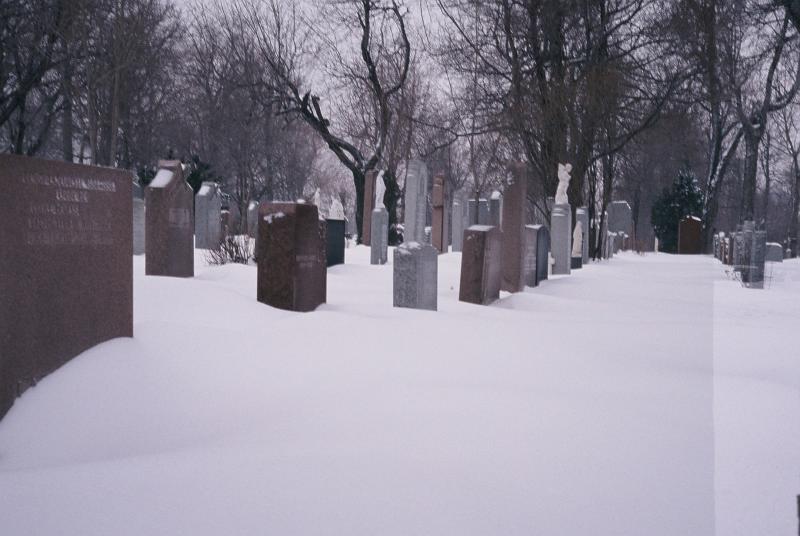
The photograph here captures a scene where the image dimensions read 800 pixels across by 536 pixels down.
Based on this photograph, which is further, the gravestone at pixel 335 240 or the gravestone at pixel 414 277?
the gravestone at pixel 335 240

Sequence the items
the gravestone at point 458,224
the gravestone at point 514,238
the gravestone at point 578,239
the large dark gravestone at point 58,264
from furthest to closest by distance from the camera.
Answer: the gravestone at point 458,224 < the gravestone at point 578,239 < the gravestone at point 514,238 < the large dark gravestone at point 58,264

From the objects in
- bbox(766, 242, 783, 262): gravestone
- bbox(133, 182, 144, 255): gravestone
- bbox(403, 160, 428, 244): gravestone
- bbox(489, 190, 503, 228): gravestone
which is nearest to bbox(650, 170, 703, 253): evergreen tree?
bbox(766, 242, 783, 262): gravestone

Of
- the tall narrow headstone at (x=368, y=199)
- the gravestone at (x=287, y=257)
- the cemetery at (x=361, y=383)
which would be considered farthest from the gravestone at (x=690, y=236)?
the gravestone at (x=287, y=257)

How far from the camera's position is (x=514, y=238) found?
10.2 meters

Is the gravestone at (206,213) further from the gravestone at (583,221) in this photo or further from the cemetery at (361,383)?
the gravestone at (583,221)

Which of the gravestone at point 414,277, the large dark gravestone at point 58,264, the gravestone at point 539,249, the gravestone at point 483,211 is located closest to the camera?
the large dark gravestone at point 58,264

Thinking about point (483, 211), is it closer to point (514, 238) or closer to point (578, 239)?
point (578, 239)

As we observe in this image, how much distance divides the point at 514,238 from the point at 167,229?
16.7ft

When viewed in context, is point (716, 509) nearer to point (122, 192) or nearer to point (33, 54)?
point (122, 192)

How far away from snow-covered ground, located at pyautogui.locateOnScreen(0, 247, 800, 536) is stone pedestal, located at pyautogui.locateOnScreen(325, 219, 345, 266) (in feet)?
20.1

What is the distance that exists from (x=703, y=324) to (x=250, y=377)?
5.26m

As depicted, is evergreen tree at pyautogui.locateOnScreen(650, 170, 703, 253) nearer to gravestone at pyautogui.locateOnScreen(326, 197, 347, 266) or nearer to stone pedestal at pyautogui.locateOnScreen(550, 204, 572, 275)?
stone pedestal at pyautogui.locateOnScreen(550, 204, 572, 275)

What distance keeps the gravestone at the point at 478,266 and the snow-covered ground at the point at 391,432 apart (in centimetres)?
223

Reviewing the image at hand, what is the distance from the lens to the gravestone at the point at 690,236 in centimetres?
3166
